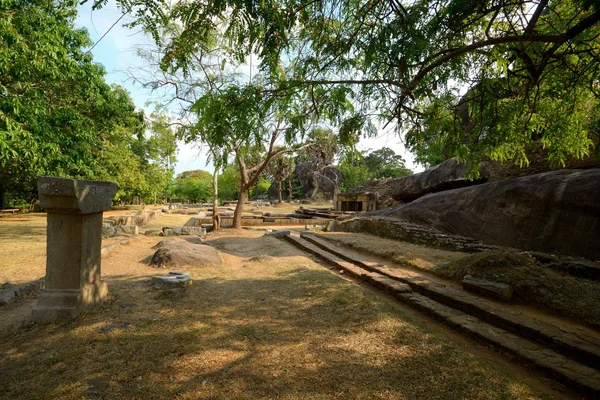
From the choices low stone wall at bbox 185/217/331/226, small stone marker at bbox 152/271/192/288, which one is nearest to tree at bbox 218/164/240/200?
low stone wall at bbox 185/217/331/226

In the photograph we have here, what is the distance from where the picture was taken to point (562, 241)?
6.43 metres

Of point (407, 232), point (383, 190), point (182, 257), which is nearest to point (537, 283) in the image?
point (407, 232)

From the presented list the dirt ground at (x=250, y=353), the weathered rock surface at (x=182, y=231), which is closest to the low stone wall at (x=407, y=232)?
the dirt ground at (x=250, y=353)

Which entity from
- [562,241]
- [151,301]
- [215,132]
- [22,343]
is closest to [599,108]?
[562,241]

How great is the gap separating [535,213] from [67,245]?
9.55 m

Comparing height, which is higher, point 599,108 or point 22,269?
point 599,108

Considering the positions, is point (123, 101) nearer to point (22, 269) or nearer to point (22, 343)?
point (22, 269)

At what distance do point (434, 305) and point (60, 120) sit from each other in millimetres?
9980

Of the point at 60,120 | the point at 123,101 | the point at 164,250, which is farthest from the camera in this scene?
the point at 123,101

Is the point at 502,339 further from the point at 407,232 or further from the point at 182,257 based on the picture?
the point at 407,232

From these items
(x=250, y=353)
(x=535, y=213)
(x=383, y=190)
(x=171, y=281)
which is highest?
(x=383, y=190)

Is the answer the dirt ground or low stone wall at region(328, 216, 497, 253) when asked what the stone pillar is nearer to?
the dirt ground

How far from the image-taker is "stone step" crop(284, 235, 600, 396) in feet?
8.78

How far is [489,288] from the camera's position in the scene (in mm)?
4562
